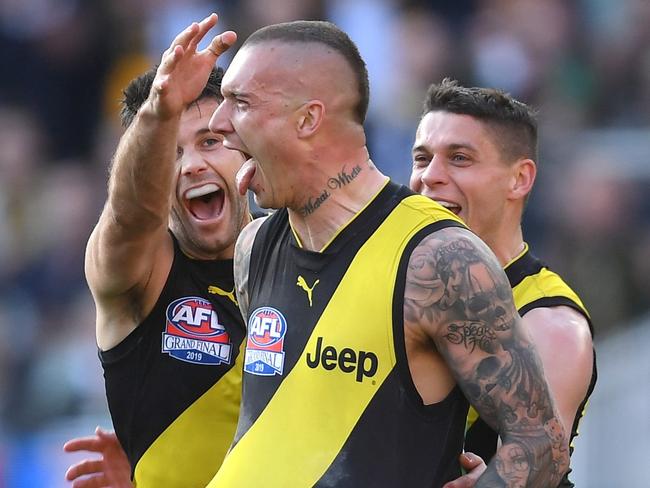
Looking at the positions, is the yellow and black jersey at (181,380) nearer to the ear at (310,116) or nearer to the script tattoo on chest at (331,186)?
the script tattoo on chest at (331,186)

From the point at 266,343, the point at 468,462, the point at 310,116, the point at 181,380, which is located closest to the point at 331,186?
the point at 310,116

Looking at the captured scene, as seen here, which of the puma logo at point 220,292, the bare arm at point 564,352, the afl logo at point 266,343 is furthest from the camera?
the puma logo at point 220,292

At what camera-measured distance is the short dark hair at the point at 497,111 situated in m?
5.97

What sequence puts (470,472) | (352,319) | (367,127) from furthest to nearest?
(367,127), (470,472), (352,319)

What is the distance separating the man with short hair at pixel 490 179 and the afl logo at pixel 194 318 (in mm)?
1024

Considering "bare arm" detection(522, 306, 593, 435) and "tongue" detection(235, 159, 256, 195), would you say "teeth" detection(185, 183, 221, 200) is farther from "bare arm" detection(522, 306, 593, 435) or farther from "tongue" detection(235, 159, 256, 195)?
"bare arm" detection(522, 306, 593, 435)

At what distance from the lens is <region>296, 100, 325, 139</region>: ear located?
471 cm

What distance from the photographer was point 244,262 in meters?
5.07

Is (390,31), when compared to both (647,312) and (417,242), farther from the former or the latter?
(417,242)

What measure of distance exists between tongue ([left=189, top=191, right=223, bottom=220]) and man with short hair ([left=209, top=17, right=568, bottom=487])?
0.95 metres

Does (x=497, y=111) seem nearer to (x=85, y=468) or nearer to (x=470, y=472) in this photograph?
(x=470, y=472)

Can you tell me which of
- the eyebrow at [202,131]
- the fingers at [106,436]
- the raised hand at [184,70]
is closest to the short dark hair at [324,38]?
the raised hand at [184,70]

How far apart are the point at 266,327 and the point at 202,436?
0.96 m

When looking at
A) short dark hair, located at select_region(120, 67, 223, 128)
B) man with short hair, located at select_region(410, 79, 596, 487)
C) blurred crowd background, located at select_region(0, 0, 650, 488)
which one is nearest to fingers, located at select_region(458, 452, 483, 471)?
man with short hair, located at select_region(410, 79, 596, 487)
